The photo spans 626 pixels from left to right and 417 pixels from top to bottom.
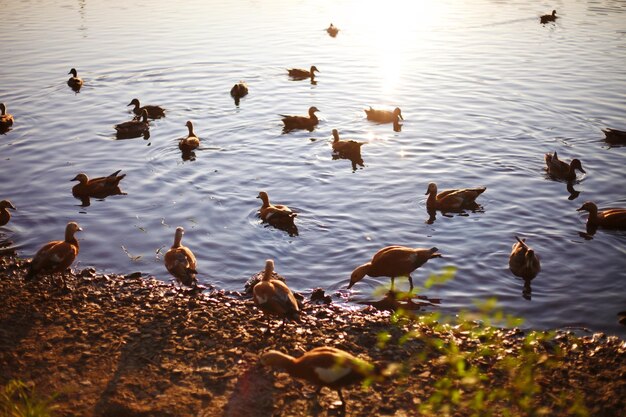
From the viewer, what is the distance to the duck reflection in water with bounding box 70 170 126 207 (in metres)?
19.6

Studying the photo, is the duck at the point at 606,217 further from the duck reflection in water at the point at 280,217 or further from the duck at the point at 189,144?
the duck at the point at 189,144

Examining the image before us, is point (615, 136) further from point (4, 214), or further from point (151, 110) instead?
→ point (4, 214)

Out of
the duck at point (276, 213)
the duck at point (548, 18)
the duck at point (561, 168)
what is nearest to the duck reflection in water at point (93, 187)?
the duck at point (276, 213)

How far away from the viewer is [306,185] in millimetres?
20359

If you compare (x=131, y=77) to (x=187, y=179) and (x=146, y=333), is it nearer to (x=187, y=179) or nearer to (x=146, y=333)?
(x=187, y=179)

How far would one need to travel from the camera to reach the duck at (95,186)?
1958 cm

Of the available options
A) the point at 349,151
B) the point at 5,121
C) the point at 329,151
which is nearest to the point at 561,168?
the point at 349,151

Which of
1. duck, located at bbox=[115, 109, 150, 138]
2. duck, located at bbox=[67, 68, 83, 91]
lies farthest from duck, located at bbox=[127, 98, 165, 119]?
duck, located at bbox=[67, 68, 83, 91]

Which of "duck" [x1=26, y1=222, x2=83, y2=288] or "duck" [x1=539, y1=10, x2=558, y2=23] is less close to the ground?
"duck" [x1=539, y1=10, x2=558, y2=23]

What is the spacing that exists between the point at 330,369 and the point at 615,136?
18682 mm

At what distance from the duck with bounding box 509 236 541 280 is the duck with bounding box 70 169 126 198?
12.8 meters

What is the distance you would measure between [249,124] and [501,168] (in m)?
11.4

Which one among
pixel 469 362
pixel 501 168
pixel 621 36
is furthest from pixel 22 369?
pixel 621 36

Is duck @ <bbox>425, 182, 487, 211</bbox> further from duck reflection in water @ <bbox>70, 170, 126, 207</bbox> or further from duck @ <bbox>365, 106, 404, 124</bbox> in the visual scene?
duck reflection in water @ <bbox>70, 170, 126, 207</bbox>
